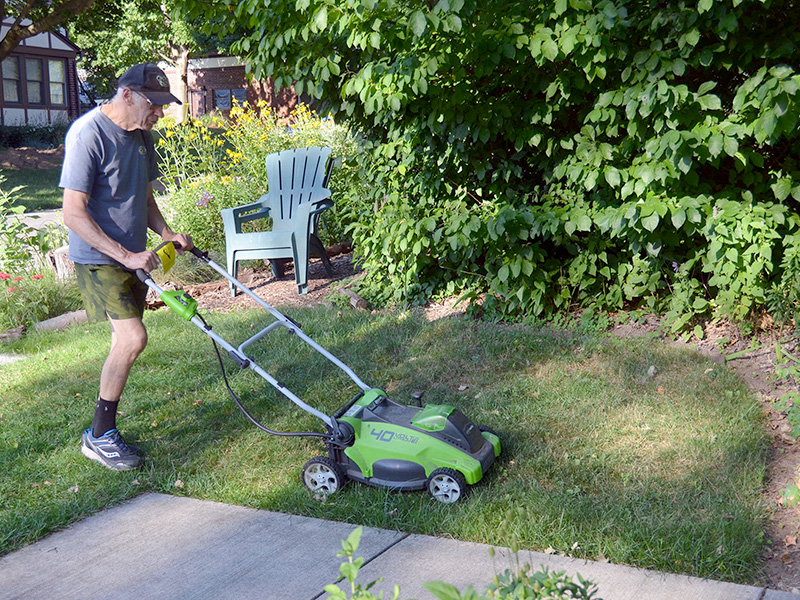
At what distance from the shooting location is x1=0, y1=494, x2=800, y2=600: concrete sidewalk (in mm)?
2887

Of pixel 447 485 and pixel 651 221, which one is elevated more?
pixel 651 221

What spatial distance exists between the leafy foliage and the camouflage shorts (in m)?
1.86

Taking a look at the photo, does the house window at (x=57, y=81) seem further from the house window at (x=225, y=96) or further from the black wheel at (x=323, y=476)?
the black wheel at (x=323, y=476)

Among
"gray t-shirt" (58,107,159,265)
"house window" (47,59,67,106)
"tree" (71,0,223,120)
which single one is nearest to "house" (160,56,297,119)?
"tree" (71,0,223,120)

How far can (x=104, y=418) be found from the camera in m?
4.15

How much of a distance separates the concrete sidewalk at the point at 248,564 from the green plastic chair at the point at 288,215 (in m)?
3.85

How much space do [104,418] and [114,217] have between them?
1067 mm

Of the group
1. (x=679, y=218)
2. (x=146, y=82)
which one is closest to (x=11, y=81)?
(x=146, y=82)

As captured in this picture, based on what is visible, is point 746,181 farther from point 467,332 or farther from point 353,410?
point 353,410

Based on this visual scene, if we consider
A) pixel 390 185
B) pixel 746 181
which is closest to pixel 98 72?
pixel 390 185

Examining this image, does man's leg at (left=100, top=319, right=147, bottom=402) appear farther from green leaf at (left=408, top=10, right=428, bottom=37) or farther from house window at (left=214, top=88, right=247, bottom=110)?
house window at (left=214, top=88, right=247, bottom=110)

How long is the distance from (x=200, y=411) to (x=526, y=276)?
2.51 meters

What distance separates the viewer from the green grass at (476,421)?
328 cm

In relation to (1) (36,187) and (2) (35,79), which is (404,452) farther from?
(2) (35,79)
